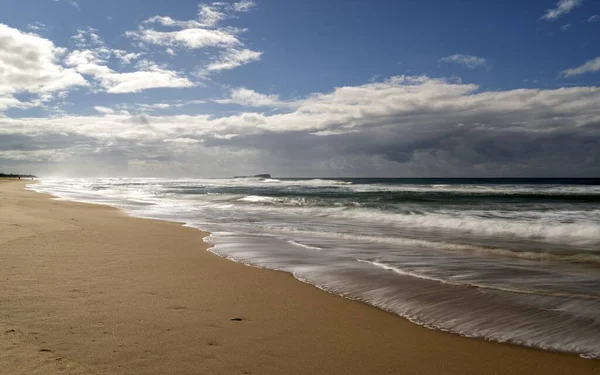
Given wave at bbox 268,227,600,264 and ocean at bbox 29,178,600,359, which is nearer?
ocean at bbox 29,178,600,359

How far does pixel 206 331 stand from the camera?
3912 millimetres

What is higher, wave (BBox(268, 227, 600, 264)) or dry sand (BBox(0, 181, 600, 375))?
dry sand (BBox(0, 181, 600, 375))

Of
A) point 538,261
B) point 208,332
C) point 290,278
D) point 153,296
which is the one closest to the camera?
point 208,332

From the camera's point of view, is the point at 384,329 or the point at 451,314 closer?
the point at 384,329

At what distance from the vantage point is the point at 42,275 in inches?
226

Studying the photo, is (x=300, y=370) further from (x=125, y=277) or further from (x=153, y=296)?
(x=125, y=277)

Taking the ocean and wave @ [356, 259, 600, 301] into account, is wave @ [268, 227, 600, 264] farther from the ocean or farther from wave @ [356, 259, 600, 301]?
wave @ [356, 259, 600, 301]

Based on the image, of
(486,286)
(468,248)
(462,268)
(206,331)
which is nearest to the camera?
(206,331)

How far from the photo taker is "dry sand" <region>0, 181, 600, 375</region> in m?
3.23

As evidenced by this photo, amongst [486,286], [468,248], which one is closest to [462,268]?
[486,286]

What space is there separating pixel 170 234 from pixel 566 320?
9661mm

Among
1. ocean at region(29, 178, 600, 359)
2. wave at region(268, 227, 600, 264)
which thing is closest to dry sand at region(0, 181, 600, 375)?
ocean at region(29, 178, 600, 359)

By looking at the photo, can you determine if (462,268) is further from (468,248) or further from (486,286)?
(468,248)

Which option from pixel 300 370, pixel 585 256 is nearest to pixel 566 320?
pixel 300 370
